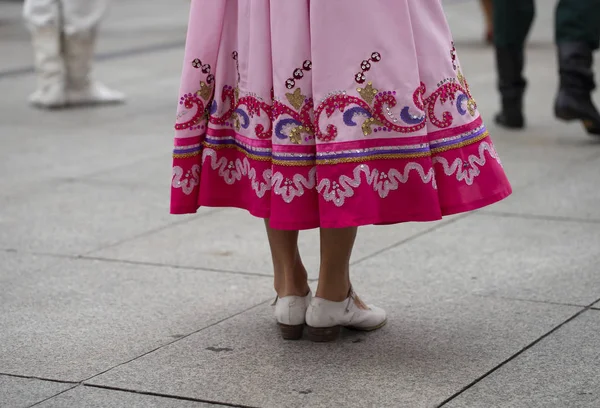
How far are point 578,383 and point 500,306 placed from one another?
2.43 ft

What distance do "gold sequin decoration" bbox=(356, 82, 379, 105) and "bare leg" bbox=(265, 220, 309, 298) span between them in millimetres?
503

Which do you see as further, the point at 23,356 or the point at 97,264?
the point at 97,264

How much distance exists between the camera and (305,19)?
3109 mm

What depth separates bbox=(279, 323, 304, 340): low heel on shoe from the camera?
3.43 meters

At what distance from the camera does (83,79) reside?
8.67 metres

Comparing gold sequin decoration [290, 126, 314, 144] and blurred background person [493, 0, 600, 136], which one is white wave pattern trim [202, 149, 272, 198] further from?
blurred background person [493, 0, 600, 136]

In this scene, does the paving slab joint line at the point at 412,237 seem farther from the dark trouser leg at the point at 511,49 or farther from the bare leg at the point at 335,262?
the dark trouser leg at the point at 511,49

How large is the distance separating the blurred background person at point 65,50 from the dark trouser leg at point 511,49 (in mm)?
3165

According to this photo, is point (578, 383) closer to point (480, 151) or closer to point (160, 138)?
point (480, 151)

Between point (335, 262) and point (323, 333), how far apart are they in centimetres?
23

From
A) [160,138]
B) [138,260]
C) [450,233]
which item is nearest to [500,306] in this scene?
[450,233]

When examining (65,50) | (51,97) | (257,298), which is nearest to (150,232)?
(257,298)

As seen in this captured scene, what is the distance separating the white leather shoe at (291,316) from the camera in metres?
3.42

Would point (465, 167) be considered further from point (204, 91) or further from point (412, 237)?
point (412, 237)
